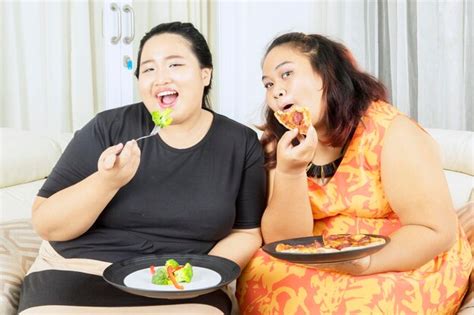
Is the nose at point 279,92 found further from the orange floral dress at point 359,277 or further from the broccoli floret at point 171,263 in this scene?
the broccoli floret at point 171,263

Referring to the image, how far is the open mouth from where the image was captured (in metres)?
1.79

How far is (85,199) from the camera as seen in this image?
1.61 m

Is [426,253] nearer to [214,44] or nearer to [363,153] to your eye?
[363,153]

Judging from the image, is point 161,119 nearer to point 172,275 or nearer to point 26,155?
point 172,275

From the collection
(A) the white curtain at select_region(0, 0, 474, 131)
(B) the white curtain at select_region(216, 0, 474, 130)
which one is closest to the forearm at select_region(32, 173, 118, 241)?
(B) the white curtain at select_region(216, 0, 474, 130)

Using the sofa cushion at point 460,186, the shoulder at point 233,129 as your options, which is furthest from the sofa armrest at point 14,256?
the sofa cushion at point 460,186

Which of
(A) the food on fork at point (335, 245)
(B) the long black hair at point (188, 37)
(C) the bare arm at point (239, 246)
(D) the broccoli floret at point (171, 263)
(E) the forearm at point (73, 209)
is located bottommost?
(C) the bare arm at point (239, 246)

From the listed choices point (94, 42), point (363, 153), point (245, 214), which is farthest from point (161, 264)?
point (94, 42)

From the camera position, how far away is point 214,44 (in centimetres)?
439

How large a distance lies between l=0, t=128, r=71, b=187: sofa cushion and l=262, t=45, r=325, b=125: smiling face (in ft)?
3.63

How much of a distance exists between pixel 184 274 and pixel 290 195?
372mm

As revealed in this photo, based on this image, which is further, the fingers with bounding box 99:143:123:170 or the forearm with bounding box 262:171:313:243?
the forearm with bounding box 262:171:313:243

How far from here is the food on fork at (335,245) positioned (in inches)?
59.2

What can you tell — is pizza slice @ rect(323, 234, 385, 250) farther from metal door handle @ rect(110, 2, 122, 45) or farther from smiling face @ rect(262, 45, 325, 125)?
metal door handle @ rect(110, 2, 122, 45)
